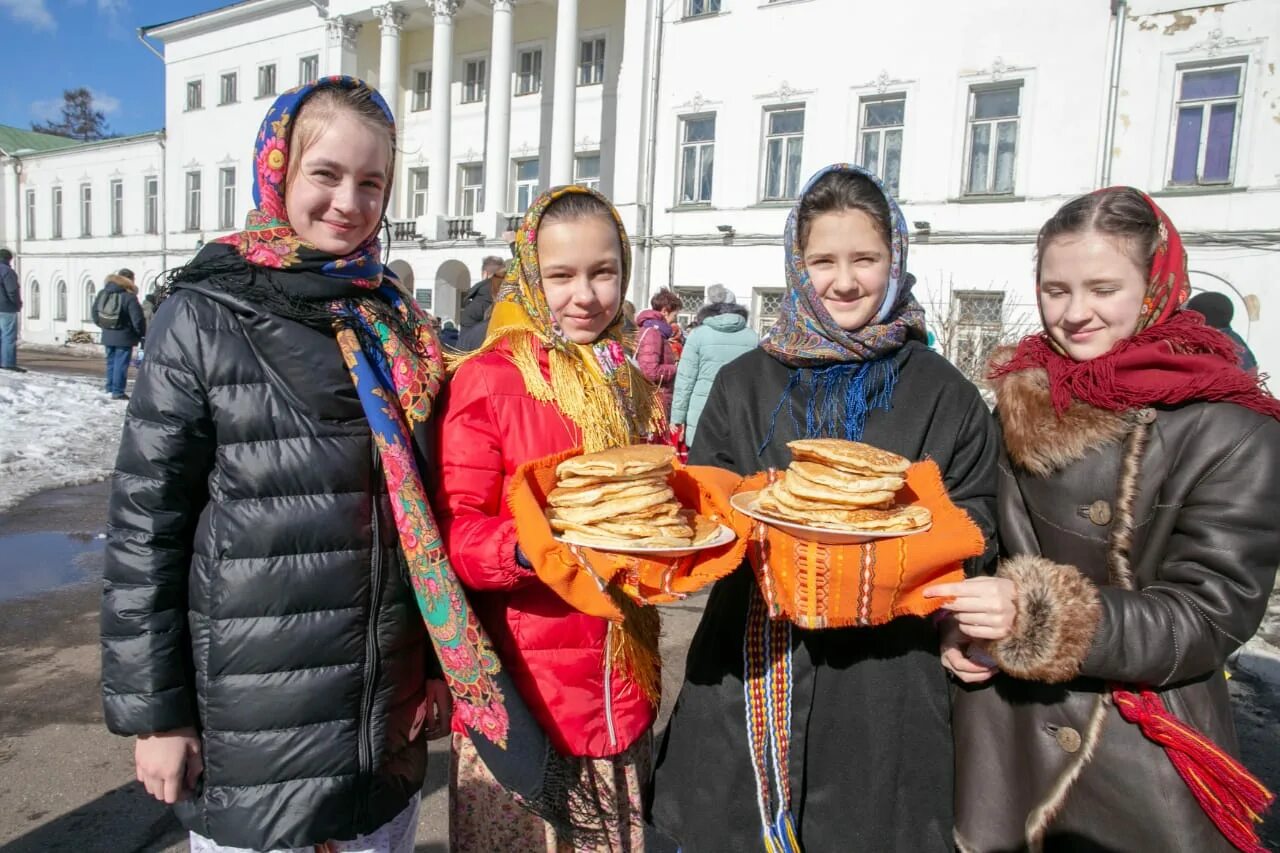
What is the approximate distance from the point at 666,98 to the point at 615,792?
19818 millimetres

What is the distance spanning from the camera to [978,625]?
1758mm

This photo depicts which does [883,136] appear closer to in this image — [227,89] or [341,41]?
[341,41]

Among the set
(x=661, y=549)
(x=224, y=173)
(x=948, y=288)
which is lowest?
(x=661, y=549)

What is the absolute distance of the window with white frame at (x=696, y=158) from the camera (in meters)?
19.4

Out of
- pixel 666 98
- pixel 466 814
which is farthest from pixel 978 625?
pixel 666 98

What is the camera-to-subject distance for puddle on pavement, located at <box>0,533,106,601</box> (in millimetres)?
5453

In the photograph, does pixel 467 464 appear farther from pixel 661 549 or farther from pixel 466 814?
pixel 466 814

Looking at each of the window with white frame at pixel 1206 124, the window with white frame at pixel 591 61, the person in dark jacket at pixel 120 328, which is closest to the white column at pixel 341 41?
the window with white frame at pixel 591 61

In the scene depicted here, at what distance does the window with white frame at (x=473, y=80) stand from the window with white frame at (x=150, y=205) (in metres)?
16.6

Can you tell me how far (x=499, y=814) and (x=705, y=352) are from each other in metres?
5.54

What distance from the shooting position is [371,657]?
1842 mm

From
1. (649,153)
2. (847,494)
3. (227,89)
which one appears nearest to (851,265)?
(847,494)

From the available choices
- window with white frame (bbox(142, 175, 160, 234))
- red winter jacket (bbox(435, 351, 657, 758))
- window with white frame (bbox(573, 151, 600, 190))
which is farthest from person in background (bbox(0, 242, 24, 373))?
window with white frame (bbox(142, 175, 160, 234))

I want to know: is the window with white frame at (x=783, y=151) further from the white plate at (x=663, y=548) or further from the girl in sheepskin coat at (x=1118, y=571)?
the white plate at (x=663, y=548)
